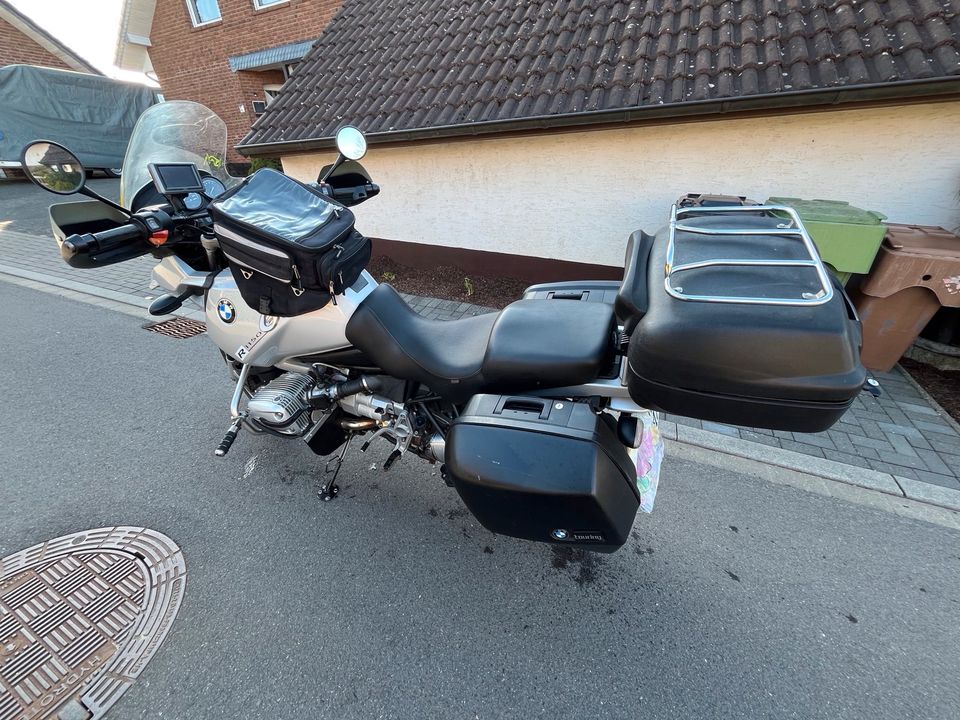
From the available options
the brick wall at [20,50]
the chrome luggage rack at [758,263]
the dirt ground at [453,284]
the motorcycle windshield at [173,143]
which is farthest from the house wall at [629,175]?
the brick wall at [20,50]

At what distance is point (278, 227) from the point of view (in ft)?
5.17

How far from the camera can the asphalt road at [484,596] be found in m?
1.50

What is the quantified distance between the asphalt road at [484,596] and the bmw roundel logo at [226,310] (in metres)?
1.02

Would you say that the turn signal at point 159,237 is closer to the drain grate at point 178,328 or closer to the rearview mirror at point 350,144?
the rearview mirror at point 350,144

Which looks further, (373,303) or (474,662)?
(373,303)

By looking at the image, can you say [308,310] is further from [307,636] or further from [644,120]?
[644,120]

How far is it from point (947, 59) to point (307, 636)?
5.22 m

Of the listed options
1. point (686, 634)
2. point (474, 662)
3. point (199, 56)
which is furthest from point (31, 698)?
point (199, 56)

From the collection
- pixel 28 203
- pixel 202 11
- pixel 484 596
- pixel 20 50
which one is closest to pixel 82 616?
pixel 484 596

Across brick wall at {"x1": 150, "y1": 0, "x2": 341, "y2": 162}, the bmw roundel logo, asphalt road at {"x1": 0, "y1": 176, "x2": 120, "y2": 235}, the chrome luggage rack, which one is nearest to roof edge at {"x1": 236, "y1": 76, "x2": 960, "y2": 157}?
the chrome luggage rack

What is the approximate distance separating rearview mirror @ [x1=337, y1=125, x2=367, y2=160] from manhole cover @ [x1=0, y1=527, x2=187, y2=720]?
216 cm

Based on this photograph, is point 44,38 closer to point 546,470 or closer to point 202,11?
point 202,11

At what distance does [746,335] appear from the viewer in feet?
3.40

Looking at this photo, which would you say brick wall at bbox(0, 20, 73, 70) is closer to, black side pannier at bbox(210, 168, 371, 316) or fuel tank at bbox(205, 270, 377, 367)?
fuel tank at bbox(205, 270, 377, 367)
